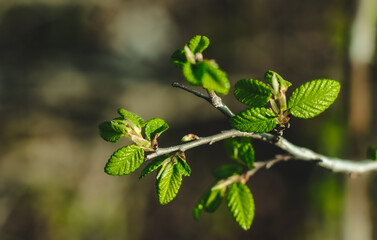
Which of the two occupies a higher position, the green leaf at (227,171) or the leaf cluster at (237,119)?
the leaf cluster at (237,119)

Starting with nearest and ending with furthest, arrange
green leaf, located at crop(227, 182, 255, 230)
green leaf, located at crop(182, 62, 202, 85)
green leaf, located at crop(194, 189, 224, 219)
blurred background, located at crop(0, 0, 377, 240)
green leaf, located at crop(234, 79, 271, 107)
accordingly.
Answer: green leaf, located at crop(182, 62, 202, 85)
green leaf, located at crop(234, 79, 271, 107)
green leaf, located at crop(227, 182, 255, 230)
green leaf, located at crop(194, 189, 224, 219)
blurred background, located at crop(0, 0, 377, 240)

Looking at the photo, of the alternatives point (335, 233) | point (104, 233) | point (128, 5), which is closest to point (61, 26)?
point (128, 5)

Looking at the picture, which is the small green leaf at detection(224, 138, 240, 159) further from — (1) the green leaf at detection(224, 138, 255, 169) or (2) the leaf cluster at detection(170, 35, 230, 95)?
(2) the leaf cluster at detection(170, 35, 230, 95)

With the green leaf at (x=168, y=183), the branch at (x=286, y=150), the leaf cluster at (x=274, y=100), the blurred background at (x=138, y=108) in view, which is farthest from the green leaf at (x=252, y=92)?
the blurred background at (x=138, y=108)

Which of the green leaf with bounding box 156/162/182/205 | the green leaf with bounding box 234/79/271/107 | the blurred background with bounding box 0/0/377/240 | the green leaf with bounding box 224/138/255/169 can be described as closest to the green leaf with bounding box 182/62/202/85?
the green leaf with bounding box 234/79/271/107

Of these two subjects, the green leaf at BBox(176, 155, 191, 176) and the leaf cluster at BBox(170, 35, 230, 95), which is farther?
the green leaf at BBox(176, 155, 191, 176)

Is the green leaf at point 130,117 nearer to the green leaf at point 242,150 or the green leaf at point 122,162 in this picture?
the green leaf at point 122,162
